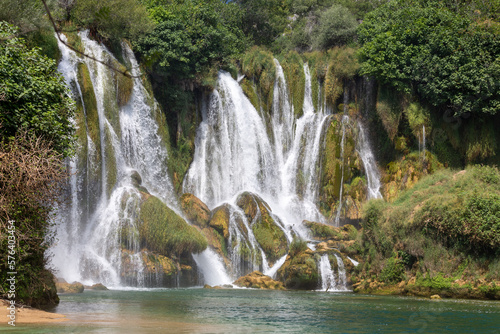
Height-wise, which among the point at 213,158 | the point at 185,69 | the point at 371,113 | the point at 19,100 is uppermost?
the point at 185,69

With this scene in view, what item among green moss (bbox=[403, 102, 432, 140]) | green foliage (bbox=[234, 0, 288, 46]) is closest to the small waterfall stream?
green moss (bbox=[403, 102, 432, 140])

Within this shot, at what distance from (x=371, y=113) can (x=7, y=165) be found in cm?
2826

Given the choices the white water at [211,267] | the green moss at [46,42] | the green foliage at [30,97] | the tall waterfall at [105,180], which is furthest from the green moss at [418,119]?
the green foliage at [30,97]

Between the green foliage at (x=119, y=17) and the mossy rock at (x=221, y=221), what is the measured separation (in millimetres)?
11726

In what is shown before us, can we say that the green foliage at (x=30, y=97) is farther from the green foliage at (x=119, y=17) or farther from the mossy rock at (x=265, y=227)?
the mossy rock at (x=265, y=227)

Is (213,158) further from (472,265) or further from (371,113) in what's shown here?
(472,265)

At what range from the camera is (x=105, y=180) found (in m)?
26.0

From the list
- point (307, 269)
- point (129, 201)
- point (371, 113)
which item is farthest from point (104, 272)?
point (371, 113)

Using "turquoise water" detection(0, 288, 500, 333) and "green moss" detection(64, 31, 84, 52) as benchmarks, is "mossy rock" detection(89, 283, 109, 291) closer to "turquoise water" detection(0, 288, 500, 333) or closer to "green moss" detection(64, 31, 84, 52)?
"turquoise water" detection(0, 288, 500, 333)

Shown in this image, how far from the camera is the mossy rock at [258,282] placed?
80.0ft

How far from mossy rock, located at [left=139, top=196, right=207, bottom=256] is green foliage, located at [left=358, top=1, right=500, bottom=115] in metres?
15.5

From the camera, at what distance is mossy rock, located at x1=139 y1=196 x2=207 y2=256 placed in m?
24.8

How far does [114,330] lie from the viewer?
8727mm

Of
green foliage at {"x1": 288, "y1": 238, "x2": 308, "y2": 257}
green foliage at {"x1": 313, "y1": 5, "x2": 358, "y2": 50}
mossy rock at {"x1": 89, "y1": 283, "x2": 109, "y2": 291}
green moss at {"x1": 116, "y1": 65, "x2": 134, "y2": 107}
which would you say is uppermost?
green foliage at {"x1": 313, "y1": 5, "x2": 358, "y2": 50}
